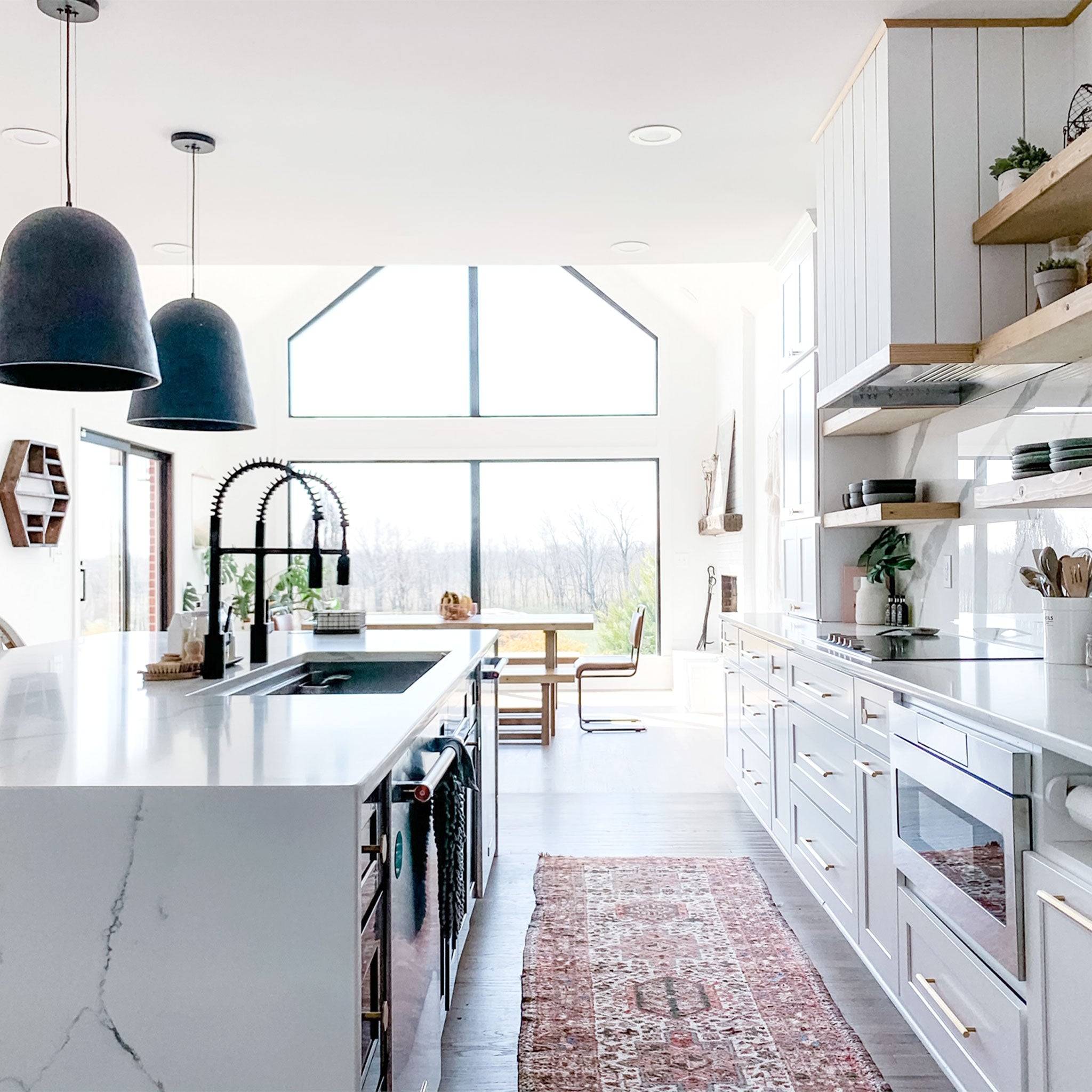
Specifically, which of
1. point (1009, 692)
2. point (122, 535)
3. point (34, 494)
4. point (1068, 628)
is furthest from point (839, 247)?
point (122, 535)

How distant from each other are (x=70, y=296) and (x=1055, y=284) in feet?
7.51

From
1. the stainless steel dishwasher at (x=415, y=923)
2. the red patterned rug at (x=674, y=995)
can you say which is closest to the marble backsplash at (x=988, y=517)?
the red patterned rug at (x=674, y=995)

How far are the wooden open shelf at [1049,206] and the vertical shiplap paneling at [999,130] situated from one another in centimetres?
6

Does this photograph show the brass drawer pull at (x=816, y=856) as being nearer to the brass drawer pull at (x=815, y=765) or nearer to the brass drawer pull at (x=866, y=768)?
the brass drawer pull at (x=815, y=765)

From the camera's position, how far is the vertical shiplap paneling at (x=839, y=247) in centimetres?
328

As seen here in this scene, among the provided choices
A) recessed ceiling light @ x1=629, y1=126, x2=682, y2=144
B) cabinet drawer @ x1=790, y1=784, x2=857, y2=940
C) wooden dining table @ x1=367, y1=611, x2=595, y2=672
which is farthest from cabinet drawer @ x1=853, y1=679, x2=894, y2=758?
wooden dining table @ x1=367, y1=611, x2=595, y2=672

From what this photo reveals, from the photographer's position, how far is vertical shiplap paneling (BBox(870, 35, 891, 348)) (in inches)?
111

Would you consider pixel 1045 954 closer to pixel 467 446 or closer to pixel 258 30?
pixel 258 30

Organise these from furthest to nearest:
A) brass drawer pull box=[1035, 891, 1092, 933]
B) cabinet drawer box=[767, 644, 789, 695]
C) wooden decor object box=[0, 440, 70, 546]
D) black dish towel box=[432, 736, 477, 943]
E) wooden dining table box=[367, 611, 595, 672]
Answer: wooden dining table box=[367, 611, 595, 672]
wooden decor object box=[0, 440, 70, 546]
cabinet drawer box=[767, 644, 789, 695]
black dish towel box=[432, 736, 477, 943]
brass drawer pull box=[1035, 891, 1092, 933]

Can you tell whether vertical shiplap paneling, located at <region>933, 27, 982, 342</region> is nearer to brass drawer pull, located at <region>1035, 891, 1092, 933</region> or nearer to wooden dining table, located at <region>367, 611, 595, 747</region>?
brass drawer pull, located at <region>1035, 891, 1092, 933</region>

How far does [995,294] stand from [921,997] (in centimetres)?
190

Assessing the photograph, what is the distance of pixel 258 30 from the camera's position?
9.15ft

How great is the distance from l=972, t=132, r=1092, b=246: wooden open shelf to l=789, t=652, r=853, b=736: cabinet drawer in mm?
1303

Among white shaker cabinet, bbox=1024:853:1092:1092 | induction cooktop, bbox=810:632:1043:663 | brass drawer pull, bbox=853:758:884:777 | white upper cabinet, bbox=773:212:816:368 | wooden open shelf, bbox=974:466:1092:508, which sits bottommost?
white shaker cabinet, bbox=1024:853:1092:1092
